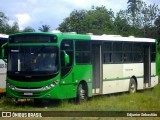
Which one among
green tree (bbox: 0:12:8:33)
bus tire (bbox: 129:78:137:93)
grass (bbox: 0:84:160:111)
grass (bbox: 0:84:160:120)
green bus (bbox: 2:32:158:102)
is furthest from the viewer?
green tree (bbox: 0:12:8:33)

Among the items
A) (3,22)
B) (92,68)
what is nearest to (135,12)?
(3,22)

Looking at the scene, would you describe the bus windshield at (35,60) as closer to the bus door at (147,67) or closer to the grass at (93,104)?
the grass at (93,104)

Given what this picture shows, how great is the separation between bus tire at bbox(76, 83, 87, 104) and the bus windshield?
1860 millimetres

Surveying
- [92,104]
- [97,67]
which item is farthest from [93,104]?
[97,67]

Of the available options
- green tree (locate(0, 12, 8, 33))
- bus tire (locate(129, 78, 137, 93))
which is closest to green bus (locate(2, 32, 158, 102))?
bus tire (locate(129, 78, 137, 93))

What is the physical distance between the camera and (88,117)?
1363 cm

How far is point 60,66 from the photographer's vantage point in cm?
1800

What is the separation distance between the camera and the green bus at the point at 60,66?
17.9m

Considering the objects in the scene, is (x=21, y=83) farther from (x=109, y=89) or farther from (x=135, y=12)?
(x=135, y=12)

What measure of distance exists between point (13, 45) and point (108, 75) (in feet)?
16.8

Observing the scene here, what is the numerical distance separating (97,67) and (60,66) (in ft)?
12.0

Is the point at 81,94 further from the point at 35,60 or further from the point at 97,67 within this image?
the point at 35,60

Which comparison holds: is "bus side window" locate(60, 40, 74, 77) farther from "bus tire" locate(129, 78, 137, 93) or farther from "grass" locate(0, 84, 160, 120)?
Result: "bus tire" locate(129, 78, 137, 93)

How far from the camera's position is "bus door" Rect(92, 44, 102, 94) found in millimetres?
21094
